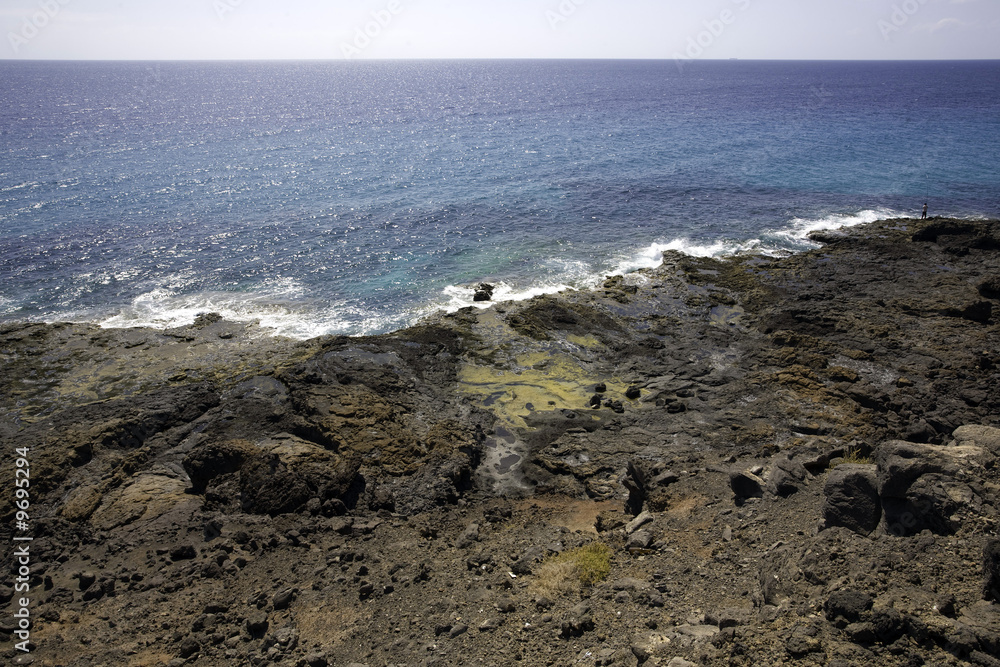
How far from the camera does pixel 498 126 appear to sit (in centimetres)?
8812

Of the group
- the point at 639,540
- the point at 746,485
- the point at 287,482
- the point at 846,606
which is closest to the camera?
the point at 846,606

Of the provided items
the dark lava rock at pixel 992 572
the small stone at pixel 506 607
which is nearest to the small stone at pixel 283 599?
the small stone at pixel 506 607

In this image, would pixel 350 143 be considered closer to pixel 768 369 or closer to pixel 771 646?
pixel 768 369

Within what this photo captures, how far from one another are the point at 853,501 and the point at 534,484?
8706mm

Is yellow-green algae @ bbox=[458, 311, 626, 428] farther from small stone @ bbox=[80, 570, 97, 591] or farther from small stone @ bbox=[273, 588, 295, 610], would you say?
small stone @ bbox=[80, 570, 97, 591]

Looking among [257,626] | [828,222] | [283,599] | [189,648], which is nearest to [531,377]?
[283,599]

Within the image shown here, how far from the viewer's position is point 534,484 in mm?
17625

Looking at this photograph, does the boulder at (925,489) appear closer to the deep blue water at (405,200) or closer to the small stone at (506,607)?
the small stone at (506,607)

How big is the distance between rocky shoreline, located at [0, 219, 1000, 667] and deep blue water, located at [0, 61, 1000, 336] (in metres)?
5.21

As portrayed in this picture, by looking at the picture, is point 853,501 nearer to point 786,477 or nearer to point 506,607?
point 786,477

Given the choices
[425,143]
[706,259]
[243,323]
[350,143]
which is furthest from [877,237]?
[350,143]

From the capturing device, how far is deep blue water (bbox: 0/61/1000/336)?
32.4 meters

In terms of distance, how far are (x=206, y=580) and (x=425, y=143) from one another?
67.9 m

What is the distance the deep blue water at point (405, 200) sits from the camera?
32.4 metres
